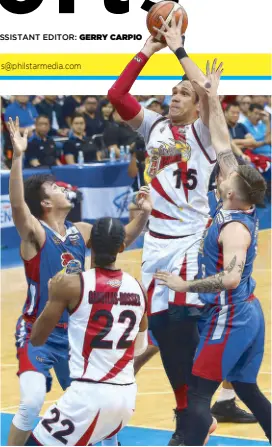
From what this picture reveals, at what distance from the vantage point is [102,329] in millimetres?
5590

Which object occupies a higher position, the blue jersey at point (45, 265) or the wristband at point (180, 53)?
the wristband at point (180, 53)

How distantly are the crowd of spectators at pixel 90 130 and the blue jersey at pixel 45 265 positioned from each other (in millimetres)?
8716

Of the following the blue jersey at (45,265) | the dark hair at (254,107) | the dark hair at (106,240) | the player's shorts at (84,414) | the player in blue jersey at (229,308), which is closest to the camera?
the player's shorts at (84,414)

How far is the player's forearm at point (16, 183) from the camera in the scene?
6699mm

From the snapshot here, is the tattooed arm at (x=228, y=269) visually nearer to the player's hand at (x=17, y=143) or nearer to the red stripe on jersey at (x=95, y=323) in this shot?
the red stripe on jersey at (x=95, y=323)

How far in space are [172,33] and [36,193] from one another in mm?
1530

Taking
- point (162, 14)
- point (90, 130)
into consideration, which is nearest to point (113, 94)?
point (162, 14)

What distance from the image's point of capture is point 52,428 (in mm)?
5559

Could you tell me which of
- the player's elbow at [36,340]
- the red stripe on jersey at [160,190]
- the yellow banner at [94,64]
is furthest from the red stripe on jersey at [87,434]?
the yellow banner at [94,64]

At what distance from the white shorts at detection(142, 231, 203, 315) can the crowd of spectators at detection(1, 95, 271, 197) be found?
27.4 ft

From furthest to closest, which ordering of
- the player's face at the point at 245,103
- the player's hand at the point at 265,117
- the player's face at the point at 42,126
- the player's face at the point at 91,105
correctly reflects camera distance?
the player's face at the point at 245,103
the player's hand at the point at 265,117
the player's face at the point at 91,105
the player's face at the point at 42,126

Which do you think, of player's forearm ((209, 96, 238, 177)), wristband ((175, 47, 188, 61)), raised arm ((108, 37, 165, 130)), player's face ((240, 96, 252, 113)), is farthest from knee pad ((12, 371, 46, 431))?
player's face ((240, 96, 252, 113))

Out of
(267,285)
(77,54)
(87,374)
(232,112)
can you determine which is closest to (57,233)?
(87,374)

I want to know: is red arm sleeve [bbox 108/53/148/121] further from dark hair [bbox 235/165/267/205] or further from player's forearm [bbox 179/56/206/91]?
dark hair [bbox 235/165/267/205]
